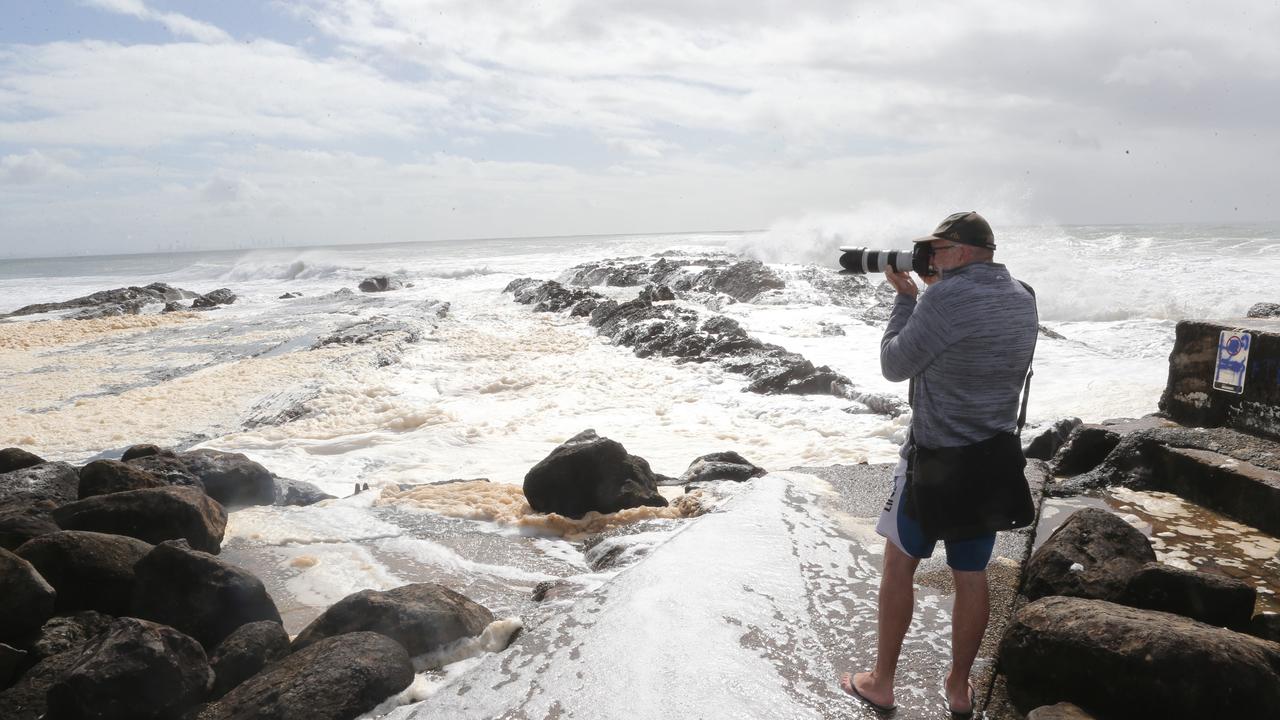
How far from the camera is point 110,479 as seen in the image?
5.43 m

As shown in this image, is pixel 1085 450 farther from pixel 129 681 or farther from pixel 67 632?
pixel 67 632

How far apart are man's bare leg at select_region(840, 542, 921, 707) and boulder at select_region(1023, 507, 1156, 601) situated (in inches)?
40.7

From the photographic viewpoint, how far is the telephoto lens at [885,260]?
2609 millimetres

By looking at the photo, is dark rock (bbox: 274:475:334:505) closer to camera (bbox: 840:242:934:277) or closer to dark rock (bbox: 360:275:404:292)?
camera (bbox: 840:242:934:277)

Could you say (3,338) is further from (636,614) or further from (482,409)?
(636,614)

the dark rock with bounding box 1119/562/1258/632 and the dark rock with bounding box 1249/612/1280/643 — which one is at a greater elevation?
the dark rock with bounding box 1119/562/1258/632

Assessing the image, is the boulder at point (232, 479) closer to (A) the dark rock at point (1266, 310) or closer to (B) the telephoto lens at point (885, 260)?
(B) the telephoto lens at point (885, 260)

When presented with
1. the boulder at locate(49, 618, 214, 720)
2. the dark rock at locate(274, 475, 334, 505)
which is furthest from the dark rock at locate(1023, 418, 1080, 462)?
the boulder at locate(49, 618, 214, 720)

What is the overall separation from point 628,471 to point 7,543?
11.7ft

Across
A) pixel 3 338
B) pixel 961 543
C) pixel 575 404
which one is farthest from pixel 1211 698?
pixel 3 338

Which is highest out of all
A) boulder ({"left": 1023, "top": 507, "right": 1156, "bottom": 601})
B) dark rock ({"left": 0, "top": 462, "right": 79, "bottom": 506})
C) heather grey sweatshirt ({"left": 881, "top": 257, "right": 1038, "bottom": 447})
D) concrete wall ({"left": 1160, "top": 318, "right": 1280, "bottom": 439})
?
heather grey sweatshirt ({"left": 881, "top": 257, "right": 1038, "bottom": 447})

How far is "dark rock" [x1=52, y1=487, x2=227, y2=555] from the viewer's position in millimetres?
4699

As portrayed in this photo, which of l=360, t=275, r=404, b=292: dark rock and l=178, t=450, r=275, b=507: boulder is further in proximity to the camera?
l=360, t=275, r=404, b=292: dark rock

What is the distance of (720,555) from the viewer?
4160mm
